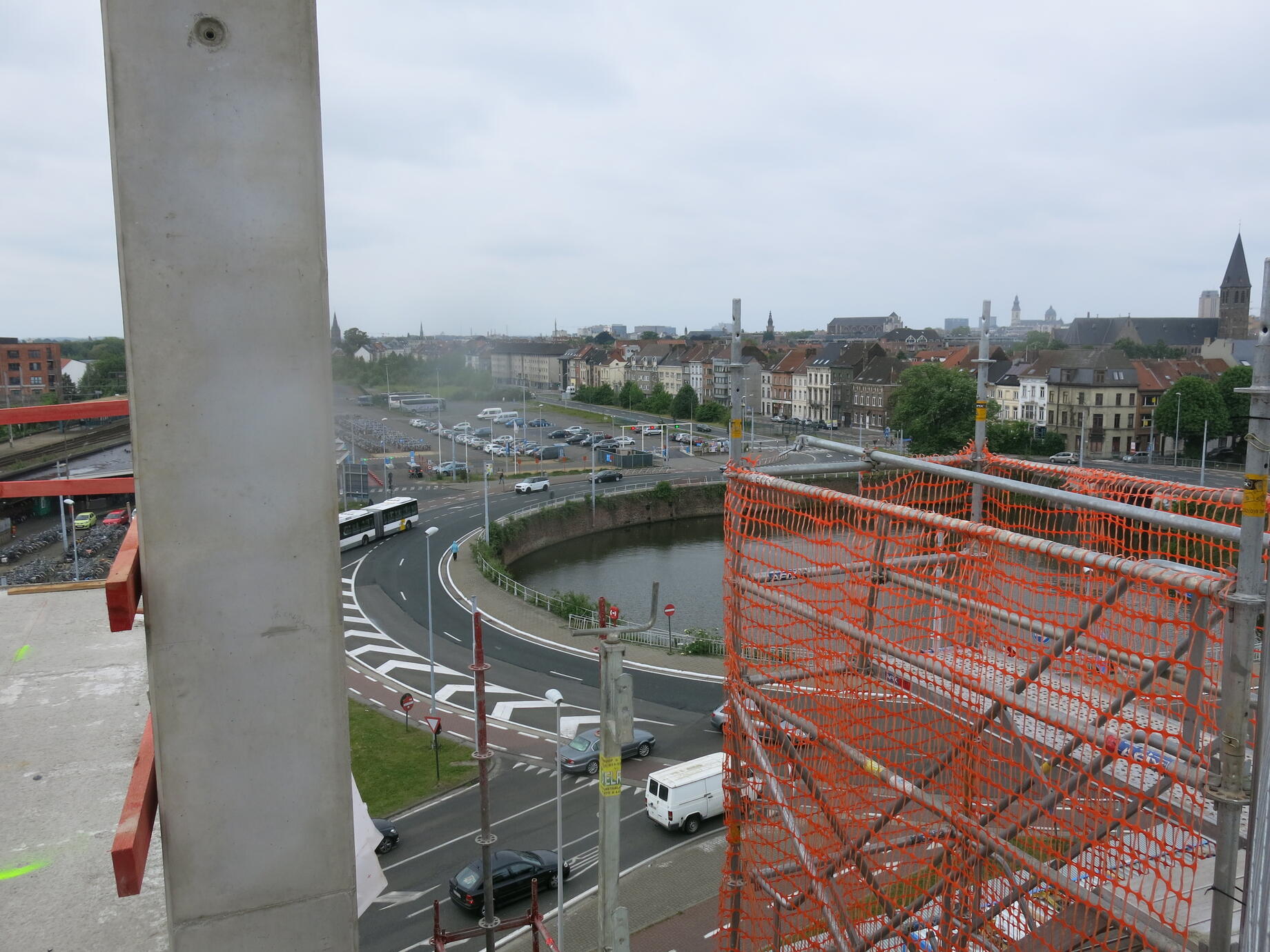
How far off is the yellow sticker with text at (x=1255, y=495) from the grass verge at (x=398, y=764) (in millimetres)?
10452

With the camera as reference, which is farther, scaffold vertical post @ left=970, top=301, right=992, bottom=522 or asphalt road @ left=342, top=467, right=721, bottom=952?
asphalt road @ left=342, top=467, right=721, bottom=952

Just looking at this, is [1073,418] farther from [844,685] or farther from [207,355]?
[207,355]

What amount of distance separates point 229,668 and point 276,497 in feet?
1.68

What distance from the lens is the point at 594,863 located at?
1020 centimetres

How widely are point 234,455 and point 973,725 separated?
287 cm

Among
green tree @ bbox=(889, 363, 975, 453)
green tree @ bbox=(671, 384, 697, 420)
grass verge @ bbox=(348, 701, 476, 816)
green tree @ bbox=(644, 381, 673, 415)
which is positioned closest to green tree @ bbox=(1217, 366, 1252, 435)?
green tree @ bbox=(889, 363, 975, 453)

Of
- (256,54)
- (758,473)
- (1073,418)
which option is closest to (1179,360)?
(1073,418)

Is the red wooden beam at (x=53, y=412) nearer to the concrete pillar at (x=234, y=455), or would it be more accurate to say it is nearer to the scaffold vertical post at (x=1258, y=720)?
the concrete pillar at (x=234, y=455)

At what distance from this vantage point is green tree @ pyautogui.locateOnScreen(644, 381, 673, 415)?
63000mm

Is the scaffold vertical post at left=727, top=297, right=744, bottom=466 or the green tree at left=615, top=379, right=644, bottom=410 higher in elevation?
the scaffold vertical post at left=727, top=297, right=744, bottom=466

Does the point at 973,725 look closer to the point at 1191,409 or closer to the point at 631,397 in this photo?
the point at 1191,409

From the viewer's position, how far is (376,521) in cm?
2694

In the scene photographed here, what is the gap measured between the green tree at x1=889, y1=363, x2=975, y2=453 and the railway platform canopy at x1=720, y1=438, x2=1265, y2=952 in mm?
37228

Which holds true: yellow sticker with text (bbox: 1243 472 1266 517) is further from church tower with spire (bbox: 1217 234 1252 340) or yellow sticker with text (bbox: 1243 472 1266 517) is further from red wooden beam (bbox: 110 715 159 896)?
church tower with spire (bbox: 1217 234 1252 340)
